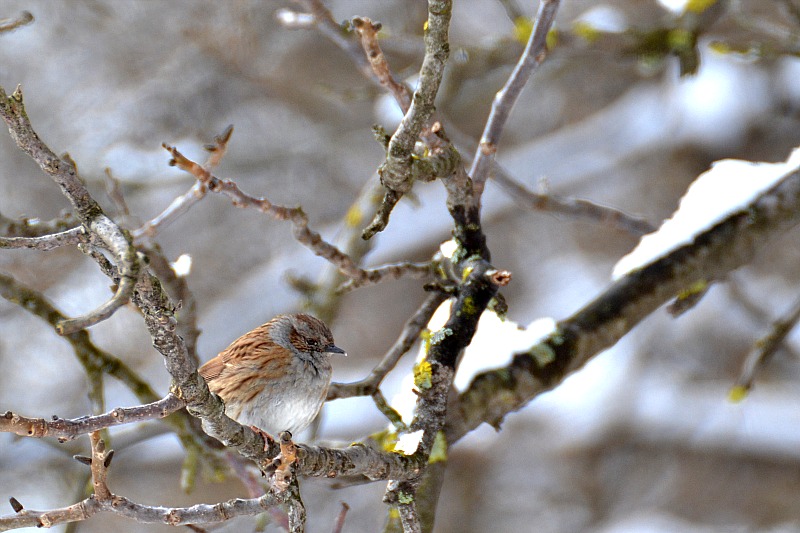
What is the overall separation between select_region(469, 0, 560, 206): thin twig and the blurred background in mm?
3920

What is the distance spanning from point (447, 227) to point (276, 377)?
466cm

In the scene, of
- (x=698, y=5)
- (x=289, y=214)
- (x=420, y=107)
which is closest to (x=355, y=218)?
(x=289, y=214)

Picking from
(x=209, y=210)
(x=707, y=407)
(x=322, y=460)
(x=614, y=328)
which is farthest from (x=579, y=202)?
(x=209, y=210)

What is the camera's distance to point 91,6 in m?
8.01

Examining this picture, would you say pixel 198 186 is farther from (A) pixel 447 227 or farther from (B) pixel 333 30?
(A) pixel 447 227

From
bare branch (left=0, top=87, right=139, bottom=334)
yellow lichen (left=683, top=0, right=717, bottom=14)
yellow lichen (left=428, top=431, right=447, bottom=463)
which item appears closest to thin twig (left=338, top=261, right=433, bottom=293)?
yellow lichen (left=428, top=431, right=447, bottom=463)

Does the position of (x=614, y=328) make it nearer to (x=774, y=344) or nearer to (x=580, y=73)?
(x=774, y=344)

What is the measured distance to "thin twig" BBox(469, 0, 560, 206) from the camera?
273 centimetres

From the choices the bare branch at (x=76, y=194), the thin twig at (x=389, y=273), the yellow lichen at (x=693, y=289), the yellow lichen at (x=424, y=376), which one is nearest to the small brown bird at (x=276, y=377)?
the thin twig at (x=389, y=273)

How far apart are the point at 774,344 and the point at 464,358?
1961 mm

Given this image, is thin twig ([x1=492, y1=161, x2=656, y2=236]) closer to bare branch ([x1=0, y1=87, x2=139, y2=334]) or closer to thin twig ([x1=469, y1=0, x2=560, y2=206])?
thin twig ([x1=469, y1=0, x2=560, y2=206])

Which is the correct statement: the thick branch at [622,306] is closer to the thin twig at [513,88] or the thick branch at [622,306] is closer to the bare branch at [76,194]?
the thin twig at [513,88]

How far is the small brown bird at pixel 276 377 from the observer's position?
3410mm

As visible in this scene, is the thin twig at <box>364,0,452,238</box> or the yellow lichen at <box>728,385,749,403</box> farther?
the yellow lichen at <box>728,385,749,403</box>
